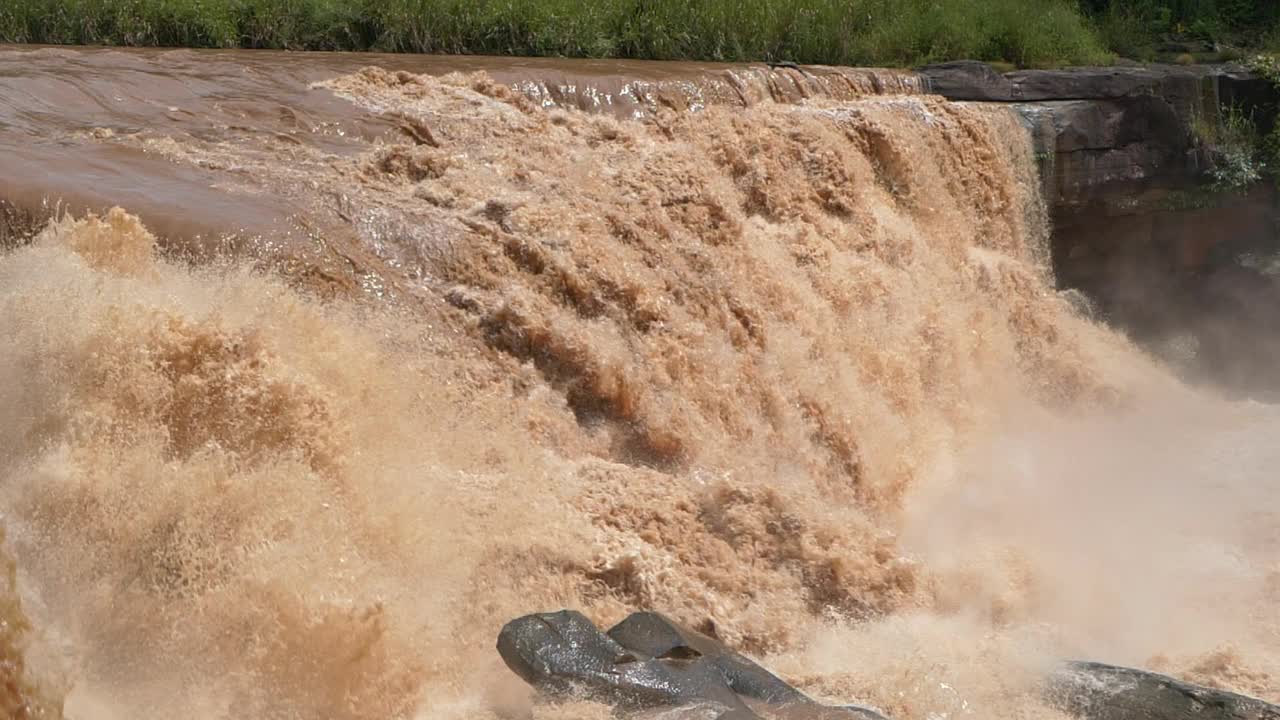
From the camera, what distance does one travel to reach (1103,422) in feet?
30.8

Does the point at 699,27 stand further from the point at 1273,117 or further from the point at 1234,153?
the point at 1273,117

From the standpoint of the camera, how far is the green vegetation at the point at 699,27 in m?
9.91

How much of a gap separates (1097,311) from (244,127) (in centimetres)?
704

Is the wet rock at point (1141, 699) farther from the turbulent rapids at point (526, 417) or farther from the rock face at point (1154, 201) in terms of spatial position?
the rock face at point (1154, 201)

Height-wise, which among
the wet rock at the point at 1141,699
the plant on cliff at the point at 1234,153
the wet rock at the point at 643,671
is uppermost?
the plant on cliff at the point at 1234,153

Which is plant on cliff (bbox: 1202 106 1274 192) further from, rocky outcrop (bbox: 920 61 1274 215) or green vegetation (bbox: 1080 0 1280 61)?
green vegetation (bbox: 1080 0 1280 61)

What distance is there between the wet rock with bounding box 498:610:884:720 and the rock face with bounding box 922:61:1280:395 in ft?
22.4

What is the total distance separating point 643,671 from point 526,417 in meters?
1.52

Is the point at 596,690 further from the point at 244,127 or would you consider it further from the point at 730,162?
the point at 730,162

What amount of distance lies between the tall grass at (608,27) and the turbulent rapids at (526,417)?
6.96ft

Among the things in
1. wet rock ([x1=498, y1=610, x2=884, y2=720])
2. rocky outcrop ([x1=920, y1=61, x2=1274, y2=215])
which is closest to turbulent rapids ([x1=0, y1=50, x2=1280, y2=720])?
wet rock ([x1=498, y1=610, x2=884, y2=720])

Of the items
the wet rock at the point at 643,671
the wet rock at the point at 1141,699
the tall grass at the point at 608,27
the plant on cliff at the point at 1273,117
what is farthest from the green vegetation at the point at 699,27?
the wet rock at the point at 1141,699

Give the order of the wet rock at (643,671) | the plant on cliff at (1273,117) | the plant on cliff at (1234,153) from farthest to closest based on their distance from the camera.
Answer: the plant on cliff at (1273,117) → the plant on cliff at (1234,153) → the wet rock at (643,671)

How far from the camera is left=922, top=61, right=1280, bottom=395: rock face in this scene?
1053 centimetres
